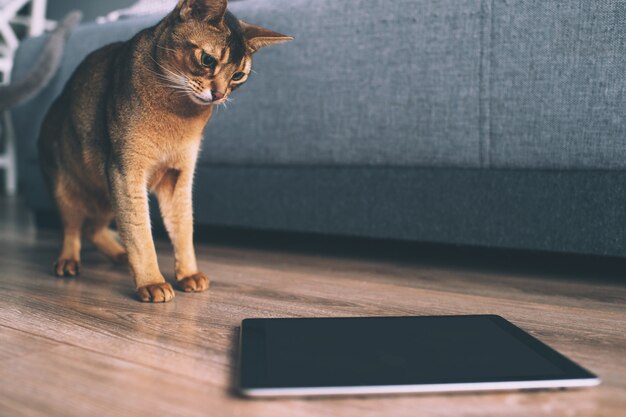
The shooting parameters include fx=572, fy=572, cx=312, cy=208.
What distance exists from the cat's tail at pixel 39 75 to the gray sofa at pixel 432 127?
1.06ft

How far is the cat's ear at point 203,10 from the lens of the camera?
1.00m

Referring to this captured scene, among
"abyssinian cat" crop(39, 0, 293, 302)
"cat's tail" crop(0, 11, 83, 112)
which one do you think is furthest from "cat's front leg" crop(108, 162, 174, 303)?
"cat's tail" crop(0, 11, 83, 112)

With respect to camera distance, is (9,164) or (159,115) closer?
(159,115)

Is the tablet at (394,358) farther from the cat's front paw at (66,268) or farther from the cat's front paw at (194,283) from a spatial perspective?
the cat's front paw at (66,268)

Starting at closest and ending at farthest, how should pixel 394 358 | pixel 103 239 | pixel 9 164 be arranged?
1. pixel 394 358
2. pixel 103 239
3. pixel 9 164

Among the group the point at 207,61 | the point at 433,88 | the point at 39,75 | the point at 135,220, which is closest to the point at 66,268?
the point at 135,220

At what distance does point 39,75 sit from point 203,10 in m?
0.99

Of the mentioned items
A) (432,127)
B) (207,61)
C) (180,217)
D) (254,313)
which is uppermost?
(207,61)

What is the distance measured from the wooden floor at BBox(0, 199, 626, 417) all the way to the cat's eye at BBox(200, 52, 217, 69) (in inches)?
16.7

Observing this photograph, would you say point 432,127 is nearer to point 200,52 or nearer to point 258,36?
point 258,36

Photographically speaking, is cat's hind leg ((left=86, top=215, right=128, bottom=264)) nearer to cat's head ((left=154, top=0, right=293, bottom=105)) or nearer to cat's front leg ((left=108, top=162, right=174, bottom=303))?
cat's front leg ((left=108, top=162, right=174, bottom=303))

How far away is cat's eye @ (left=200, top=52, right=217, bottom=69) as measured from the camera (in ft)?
3.29

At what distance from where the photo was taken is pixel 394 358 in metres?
0.70

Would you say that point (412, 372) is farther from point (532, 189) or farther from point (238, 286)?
point (532, 189)
